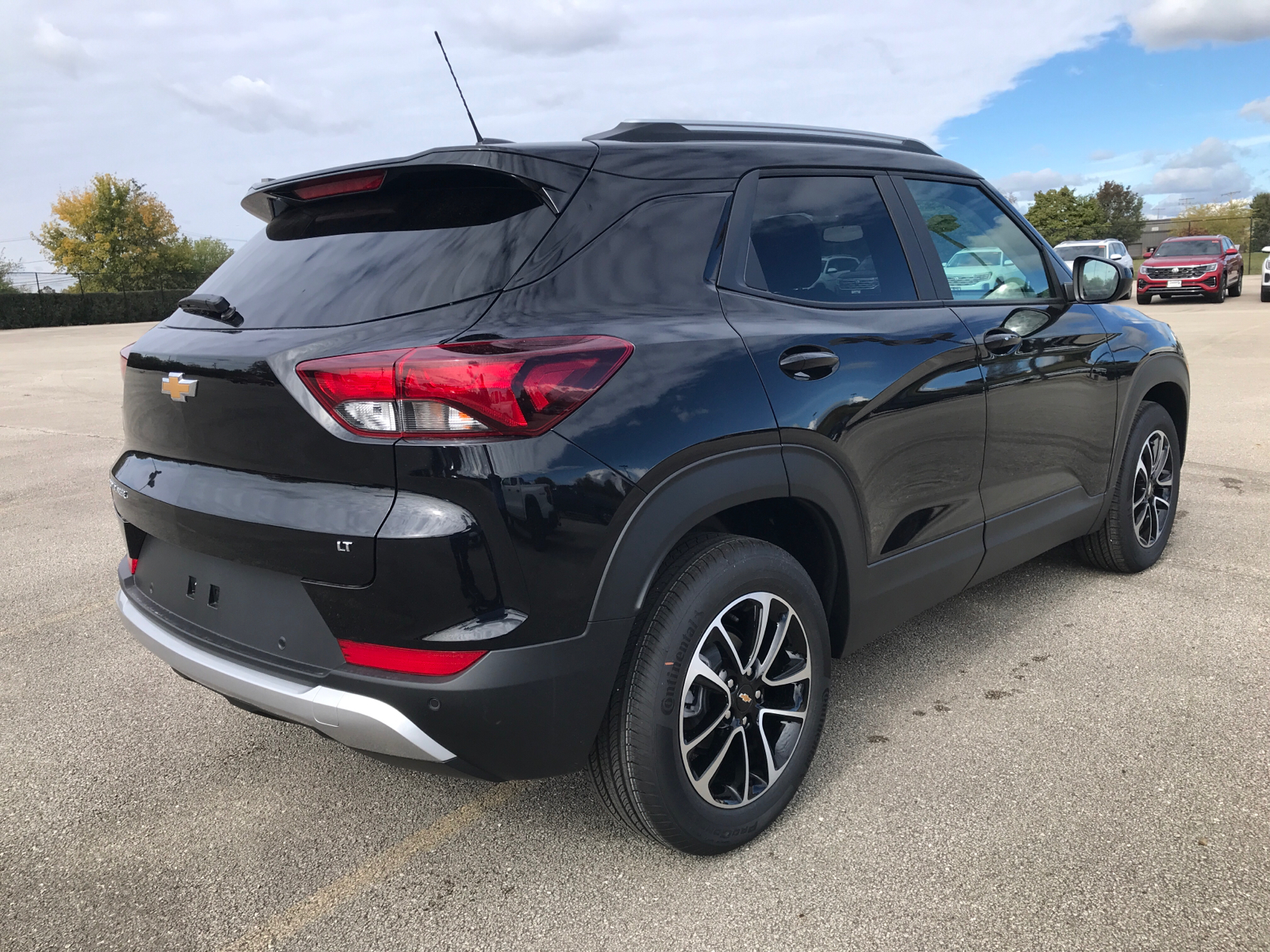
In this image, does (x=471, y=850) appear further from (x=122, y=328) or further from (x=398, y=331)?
(x=122, y=328)

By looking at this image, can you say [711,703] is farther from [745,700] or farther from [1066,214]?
[1066,214]

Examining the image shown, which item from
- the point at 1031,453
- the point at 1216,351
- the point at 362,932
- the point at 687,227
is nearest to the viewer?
the point at 362,932

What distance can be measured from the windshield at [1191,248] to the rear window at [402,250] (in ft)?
88.7

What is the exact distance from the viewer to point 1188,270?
79.8 feet

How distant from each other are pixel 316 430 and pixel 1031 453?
251 centimetres

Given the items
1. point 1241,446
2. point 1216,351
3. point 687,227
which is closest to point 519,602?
point 687,227

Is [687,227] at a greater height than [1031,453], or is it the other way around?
[687,227]

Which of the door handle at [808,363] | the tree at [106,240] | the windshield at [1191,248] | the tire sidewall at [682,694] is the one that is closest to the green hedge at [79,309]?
the tree at [106,240]

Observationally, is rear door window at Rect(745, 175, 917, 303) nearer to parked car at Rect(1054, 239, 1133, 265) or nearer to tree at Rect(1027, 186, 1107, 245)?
parked car at Rect(1054, 239, 1133, 265)

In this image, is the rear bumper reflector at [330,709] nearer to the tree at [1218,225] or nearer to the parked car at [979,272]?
the parked car at [979,272]

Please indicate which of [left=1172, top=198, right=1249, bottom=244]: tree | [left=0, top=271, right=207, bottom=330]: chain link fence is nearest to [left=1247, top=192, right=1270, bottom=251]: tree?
[left=1172, top=198, right=1249, bottom=244]: tree

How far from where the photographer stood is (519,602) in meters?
1.99

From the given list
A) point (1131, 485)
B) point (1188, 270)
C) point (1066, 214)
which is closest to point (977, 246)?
point (1131, 485)

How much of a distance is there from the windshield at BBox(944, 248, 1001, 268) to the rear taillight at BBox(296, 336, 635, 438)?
175 cm
